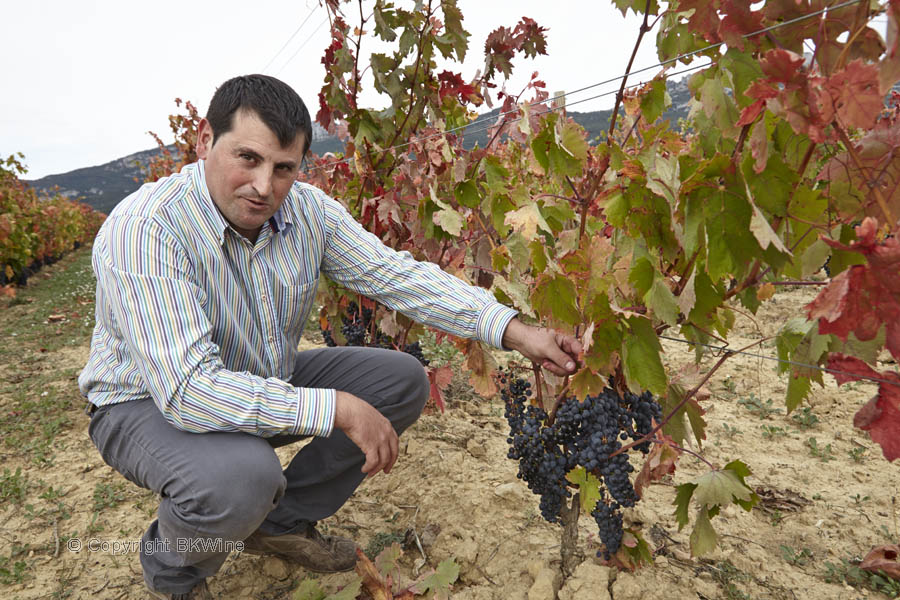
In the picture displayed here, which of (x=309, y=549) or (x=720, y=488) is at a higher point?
(x=720, y=488)

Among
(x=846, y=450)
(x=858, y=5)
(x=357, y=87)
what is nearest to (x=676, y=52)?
(x=858, y=5)

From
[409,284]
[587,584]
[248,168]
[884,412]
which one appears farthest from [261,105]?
[587,584]

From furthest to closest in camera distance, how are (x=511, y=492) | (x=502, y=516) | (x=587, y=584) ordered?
1. (x=511, y=492)
2. (x=502, y=516)
3. (x=587, y=584)

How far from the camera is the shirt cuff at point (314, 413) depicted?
1.59 m

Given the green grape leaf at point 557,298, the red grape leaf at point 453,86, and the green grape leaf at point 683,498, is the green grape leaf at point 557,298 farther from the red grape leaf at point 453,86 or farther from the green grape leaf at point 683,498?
the red grape leaf at point 453,86

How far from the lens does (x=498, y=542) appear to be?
6.86 feet

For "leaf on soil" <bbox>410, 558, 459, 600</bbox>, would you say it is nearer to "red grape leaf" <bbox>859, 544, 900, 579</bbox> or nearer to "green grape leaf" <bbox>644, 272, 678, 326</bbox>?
"green grape leaf" <bbox>644, 272, 678, 326</bbox>

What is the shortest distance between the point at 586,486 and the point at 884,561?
1.06m

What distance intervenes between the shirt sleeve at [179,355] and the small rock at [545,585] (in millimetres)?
815

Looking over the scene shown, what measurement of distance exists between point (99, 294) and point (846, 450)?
3148mm

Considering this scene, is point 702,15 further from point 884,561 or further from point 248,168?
point 884,561

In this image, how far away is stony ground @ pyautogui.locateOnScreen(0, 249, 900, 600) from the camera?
6.20 feet

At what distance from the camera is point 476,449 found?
2816 millimetres

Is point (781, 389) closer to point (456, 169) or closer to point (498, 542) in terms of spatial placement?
point (498, 542)
